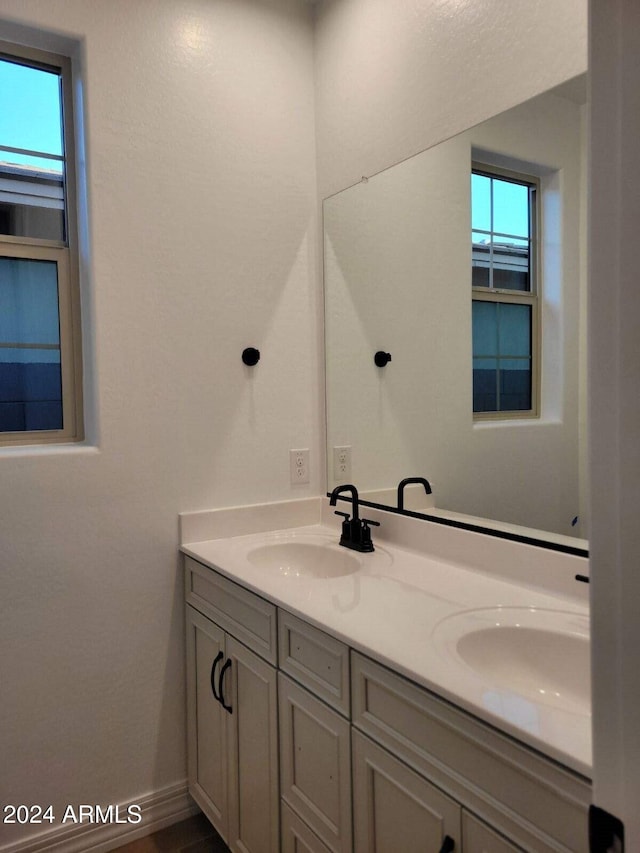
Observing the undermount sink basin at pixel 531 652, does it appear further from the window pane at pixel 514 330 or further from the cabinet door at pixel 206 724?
the cabinet door at pixel 206 724

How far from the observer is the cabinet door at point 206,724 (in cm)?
180

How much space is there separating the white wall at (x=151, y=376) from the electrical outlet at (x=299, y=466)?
0.04 m

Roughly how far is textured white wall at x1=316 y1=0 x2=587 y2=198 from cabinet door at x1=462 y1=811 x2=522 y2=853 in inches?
60.3

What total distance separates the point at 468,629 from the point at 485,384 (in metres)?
0.74

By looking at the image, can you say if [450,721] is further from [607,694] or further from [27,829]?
[27,829]

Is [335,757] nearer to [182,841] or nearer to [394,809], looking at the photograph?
[394,809]

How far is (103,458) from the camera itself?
1895mm

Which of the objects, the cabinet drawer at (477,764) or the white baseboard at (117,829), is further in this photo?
the white baseboard at (117,829)

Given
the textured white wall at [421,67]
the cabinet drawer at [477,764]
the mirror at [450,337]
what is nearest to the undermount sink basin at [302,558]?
the mirror at [450,337]

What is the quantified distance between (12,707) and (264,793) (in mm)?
801

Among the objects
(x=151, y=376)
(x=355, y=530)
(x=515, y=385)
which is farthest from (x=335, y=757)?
(x=151, y=376)

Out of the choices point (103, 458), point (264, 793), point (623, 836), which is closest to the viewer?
point (623, 836)

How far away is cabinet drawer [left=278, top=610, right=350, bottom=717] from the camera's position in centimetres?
127

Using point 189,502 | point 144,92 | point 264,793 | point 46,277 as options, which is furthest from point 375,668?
point 144,92
